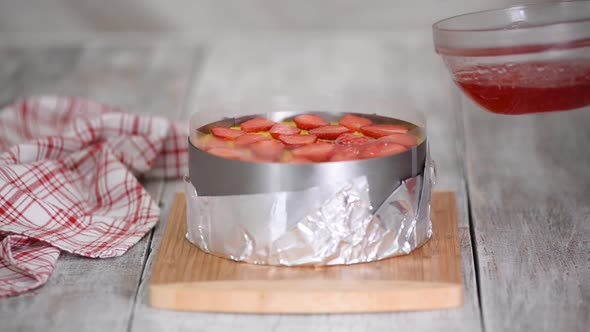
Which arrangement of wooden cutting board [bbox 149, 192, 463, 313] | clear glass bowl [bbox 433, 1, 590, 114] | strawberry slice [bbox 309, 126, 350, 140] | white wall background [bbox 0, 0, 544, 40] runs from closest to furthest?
wooden cutting board [bbox 149, 192, 463, 313], clear glass bowl [bbox 433, 1, 590, 114], strawberry slice [bbox 309, 126, 350, 140], white wall background [bbox 0, 0, 544, 40]

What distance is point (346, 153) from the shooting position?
1213mm

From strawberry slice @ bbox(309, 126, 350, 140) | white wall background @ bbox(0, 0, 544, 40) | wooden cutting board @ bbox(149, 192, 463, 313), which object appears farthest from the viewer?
white wall background @ bbox(0, 0, 544, 40)

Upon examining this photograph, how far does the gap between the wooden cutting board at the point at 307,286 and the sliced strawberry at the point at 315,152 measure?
16 centimetres

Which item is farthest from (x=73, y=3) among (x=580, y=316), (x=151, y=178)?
(x=580, y=316)

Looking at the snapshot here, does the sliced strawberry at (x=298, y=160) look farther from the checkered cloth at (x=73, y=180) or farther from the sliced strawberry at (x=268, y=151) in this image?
the checkered cloth at (x=73, y=180)

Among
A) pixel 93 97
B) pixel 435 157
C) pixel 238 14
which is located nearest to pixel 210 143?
pixel 435 157

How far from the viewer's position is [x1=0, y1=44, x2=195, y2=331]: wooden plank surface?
113cm

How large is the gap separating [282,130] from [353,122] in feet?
0.42

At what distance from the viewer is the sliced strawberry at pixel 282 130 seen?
4.33 ft

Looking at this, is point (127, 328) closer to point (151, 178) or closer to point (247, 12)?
point (151, 178)

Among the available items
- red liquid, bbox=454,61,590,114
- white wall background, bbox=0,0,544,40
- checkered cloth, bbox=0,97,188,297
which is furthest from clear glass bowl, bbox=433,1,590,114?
white wall background, bbox=0,0,544,40

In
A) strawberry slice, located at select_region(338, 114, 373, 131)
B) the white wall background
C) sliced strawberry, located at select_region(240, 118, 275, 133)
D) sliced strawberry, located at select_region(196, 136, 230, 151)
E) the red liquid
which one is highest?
the red liquid

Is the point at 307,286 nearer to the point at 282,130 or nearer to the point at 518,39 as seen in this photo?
the point at 282,130

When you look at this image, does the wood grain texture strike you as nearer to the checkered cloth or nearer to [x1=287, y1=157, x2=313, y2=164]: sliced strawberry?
[x1=287, y1=157, x2=313, y2=164]: sliced strawberry
